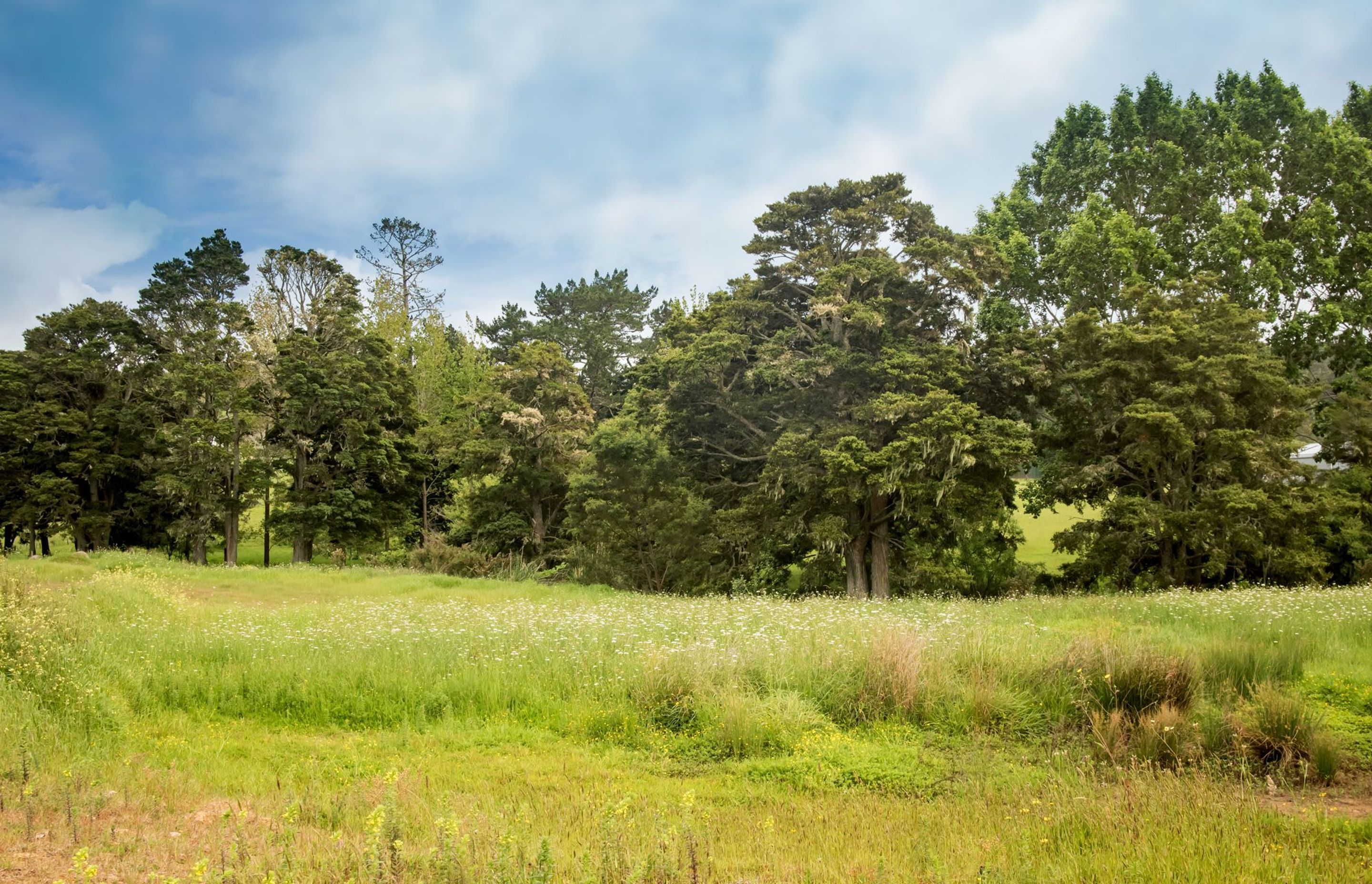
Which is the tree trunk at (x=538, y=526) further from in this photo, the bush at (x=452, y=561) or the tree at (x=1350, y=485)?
the tree at (x=1350, y=485)

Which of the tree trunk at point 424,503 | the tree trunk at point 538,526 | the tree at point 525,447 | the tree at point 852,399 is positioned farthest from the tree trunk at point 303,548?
the tree at point 852,399

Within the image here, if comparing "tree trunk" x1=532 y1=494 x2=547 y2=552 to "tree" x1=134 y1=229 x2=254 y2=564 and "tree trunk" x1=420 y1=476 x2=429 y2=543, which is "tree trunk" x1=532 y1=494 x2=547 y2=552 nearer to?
"tree trunk" x1=420 y1=476 x2=429 y2=543

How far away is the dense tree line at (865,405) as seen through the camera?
885 inches

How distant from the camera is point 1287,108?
29453 mm

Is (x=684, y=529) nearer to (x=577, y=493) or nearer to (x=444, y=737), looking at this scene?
(x=577, y=493)

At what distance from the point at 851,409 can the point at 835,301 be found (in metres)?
3.14

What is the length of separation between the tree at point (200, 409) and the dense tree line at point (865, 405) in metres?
0.16

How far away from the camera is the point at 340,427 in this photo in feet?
117

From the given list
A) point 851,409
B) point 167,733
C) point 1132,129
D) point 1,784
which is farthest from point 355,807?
point 1132,129

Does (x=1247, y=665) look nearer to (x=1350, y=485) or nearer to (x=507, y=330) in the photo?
(x=1350, y=485)

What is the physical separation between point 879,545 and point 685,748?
17452 mm

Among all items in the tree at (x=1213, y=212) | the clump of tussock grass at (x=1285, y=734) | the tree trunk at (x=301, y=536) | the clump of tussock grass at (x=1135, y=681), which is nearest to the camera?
the clump of tussock grass at (x=1285, y=734)

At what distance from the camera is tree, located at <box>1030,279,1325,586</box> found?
2138cm

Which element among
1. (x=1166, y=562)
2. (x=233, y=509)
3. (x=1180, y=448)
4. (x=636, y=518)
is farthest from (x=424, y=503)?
(x=1180, y=448)
